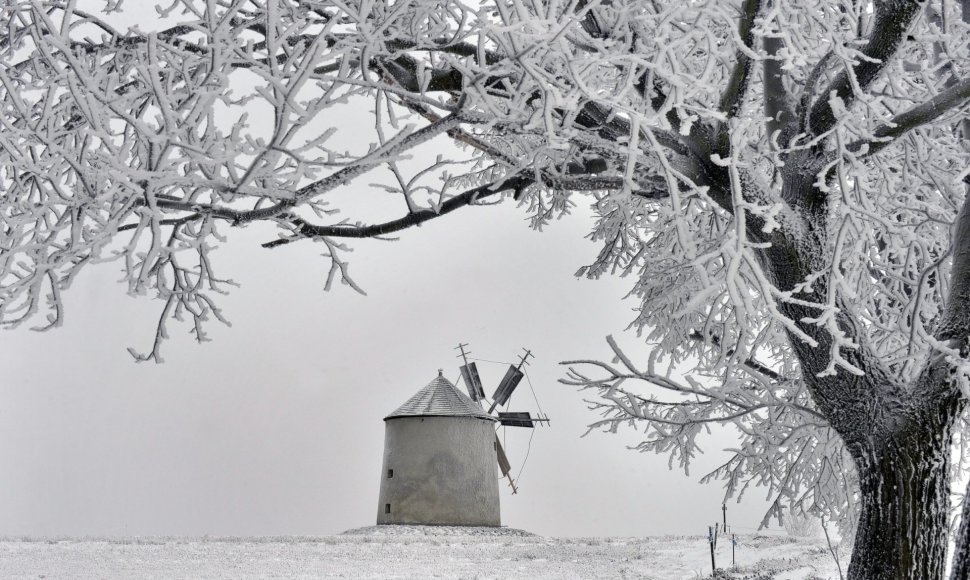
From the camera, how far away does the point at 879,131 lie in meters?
3.54

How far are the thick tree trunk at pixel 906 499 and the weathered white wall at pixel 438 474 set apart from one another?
38.2ft

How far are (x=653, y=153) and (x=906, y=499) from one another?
6.54 feet

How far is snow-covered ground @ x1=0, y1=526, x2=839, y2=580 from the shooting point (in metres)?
7.51

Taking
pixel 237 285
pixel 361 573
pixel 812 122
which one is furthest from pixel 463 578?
pixel 812 122

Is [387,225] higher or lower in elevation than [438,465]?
higher

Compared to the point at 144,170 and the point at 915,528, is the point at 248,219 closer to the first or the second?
the point at 144,170

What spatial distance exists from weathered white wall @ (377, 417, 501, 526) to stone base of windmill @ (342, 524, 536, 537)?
40 centimetres

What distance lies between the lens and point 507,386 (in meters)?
20.5

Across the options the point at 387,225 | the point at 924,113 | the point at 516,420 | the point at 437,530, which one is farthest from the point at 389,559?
the point at 516,420

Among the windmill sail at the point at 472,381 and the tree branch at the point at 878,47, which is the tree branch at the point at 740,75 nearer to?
the tree branch at the point at 878,47

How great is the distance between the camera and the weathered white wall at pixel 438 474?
14.8 meters

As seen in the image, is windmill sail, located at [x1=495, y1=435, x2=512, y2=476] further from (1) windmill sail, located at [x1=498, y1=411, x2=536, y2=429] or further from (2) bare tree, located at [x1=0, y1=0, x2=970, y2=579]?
(2) bare tree, located at [x1=0, y1=0, x2=970, y2=579]

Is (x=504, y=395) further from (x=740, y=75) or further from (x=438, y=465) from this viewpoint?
(x=740, y=75)

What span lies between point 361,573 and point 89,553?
10.8ft
